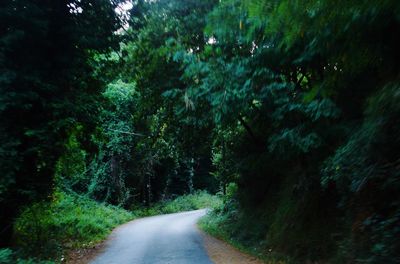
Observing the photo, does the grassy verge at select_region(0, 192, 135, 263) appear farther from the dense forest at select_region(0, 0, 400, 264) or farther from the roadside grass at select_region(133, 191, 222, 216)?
the roadside grass at select_region(133, 191, 222, 216)

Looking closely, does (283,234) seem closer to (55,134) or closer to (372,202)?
(372,202)

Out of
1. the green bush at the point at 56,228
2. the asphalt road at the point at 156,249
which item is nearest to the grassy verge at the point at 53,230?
the green bush at the point at 56,228

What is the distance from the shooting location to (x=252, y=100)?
1138cm

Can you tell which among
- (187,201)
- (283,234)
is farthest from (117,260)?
(187,201)

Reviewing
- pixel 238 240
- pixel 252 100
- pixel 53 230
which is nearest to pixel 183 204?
pixel 53 230

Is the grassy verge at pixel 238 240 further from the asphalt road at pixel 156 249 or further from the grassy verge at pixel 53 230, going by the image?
the grassy verge at pixel 53 230

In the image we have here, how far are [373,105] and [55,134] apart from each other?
8.99 m

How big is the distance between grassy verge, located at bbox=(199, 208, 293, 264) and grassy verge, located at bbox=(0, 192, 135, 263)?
5305 mm

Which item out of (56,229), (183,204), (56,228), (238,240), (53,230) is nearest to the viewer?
(238,240)

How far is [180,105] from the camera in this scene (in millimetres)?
14062

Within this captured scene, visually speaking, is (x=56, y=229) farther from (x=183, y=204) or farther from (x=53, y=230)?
(x=183, y=204)

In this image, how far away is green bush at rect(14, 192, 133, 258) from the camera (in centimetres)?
1346

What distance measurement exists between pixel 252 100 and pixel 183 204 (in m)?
31.8

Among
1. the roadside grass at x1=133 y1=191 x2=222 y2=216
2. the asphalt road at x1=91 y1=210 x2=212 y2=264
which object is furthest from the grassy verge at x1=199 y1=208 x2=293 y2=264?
the roadside grass at x1=133 y1=191 x2=222 y2=216
